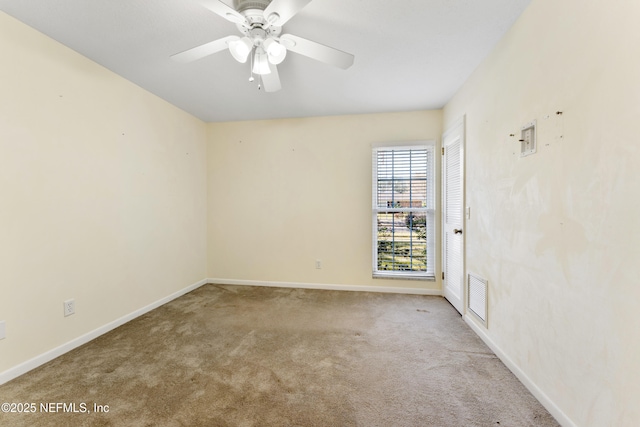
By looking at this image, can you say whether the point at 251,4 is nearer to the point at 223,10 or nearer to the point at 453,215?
the point at 223,10

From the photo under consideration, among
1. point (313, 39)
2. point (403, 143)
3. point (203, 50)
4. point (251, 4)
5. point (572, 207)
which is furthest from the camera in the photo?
point (403, 143)

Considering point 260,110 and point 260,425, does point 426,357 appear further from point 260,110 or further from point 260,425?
point 260,110

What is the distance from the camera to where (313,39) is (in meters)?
2.03

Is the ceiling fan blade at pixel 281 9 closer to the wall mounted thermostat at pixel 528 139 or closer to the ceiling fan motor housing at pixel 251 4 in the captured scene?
the ceiling fan motor housing at pixel 251 4

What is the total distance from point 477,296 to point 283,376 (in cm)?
182

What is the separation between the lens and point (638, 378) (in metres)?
1.01

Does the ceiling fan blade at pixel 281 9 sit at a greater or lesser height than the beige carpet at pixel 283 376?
greater

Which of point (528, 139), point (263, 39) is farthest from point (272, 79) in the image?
point (528, 139)

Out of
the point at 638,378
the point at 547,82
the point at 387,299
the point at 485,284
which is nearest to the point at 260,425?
the point at 638,378

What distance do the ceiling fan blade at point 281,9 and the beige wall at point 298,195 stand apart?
7.62 feet

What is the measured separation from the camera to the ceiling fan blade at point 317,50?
1.61m

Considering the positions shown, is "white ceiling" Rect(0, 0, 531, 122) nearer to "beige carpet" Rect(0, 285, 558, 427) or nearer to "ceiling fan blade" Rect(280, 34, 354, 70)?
"ceiling fan blade" Rect(280, 34, 354, 70)

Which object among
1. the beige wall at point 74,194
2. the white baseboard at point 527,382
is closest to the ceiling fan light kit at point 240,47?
the beige wall at point 74,194

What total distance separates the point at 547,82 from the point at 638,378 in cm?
146
